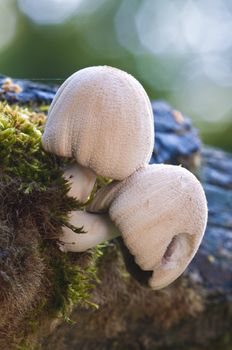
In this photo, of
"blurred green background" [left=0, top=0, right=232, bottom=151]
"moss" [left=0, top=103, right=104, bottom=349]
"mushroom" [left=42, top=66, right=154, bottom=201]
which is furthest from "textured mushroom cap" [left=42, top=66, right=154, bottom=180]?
"blurred green background" [left=0, top=0, right=232, bottom=151]

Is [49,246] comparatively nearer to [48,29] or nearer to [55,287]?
[55,287]

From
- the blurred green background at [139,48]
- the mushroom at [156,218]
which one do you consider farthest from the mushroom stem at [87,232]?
the blurred green background at [139,48]

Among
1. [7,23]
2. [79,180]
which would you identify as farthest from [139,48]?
[79,180]

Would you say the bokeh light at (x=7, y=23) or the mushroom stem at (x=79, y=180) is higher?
the mushroom stem at (x=79, y=180)

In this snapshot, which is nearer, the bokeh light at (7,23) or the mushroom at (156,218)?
the mushroom at (156,218)

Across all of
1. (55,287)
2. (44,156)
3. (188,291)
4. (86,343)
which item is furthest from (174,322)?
(44,156)

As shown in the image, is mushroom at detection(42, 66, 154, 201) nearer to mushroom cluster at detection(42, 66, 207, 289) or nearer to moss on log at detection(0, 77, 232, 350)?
mushroom cluster at detection(42, 66, 207, 289)

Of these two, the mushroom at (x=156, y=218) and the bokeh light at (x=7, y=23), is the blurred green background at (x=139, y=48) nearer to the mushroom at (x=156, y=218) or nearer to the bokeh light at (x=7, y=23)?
the bokeh light at (x=7, y=23)
